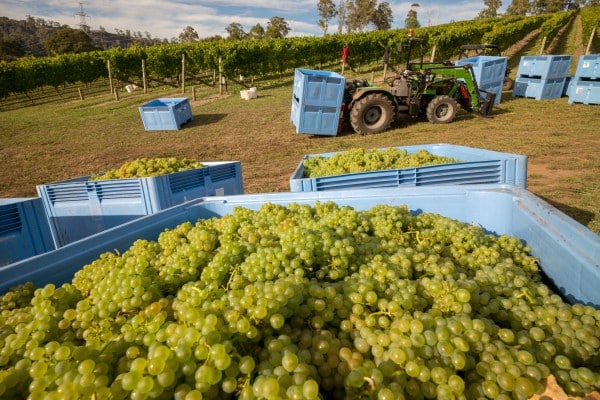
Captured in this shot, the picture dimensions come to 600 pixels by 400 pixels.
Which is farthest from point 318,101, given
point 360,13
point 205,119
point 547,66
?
point 360,13

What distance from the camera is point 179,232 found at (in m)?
2.31

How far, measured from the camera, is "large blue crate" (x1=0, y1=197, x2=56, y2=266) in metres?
3.03

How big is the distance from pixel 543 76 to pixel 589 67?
161 cm

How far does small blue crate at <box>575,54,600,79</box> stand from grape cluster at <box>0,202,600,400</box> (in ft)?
46.2

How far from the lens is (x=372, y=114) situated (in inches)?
387

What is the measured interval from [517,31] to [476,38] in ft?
15.2

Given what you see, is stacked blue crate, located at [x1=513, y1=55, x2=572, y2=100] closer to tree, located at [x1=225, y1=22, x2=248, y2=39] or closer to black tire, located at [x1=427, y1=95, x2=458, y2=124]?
black tire, located at [x1=427, y1=95, x2=458, y2=124]

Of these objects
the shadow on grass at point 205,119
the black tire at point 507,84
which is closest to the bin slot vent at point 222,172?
the shadow on grass at point 205,119

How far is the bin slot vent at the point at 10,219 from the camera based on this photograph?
301 centimetres

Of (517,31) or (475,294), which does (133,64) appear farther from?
(517,31)

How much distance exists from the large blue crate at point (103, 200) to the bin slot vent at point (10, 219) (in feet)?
1.48

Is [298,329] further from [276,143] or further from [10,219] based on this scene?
[276,143]

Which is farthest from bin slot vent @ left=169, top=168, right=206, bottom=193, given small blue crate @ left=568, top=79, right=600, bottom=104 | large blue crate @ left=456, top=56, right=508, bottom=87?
small blue crate @ left=568, top=79, right=600, bottom=104

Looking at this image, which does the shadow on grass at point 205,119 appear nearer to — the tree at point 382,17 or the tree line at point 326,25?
the tree line at point 326,25
